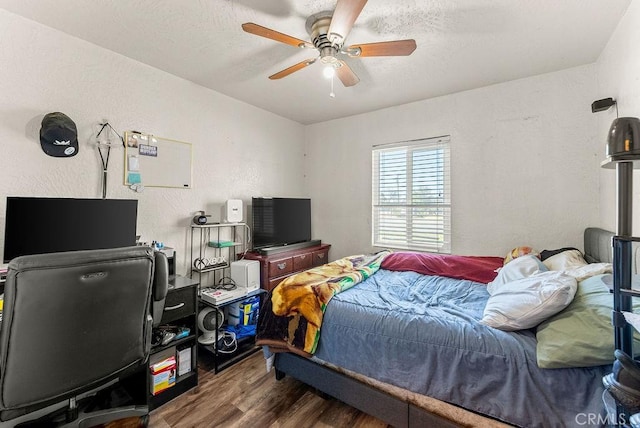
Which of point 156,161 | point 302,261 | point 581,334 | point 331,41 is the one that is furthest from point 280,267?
point 581,334

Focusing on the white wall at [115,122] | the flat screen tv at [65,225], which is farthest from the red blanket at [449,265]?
the flat screen tv at [65,225]

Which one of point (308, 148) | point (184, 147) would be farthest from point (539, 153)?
point (184, 147)

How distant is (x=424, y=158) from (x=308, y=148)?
1742 millimetres

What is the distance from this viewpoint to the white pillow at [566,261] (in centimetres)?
196

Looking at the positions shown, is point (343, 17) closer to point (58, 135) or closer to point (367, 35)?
point (367, 35)

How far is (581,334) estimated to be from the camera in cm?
115

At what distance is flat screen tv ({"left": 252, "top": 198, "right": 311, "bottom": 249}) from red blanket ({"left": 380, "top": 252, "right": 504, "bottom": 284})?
129cm

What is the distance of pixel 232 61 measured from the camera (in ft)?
7.70

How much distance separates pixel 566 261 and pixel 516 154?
1.22 meters

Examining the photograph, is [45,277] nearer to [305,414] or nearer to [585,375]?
[305,414]

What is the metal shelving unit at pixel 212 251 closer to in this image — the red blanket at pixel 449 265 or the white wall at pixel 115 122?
the white wall at pixel 115 122

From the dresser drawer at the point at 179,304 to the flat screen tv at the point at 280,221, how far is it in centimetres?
116

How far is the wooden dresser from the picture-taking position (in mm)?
2964

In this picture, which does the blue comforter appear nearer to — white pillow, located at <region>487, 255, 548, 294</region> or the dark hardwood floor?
white pillow, located at <region>487, 255, 548, 294</region>
